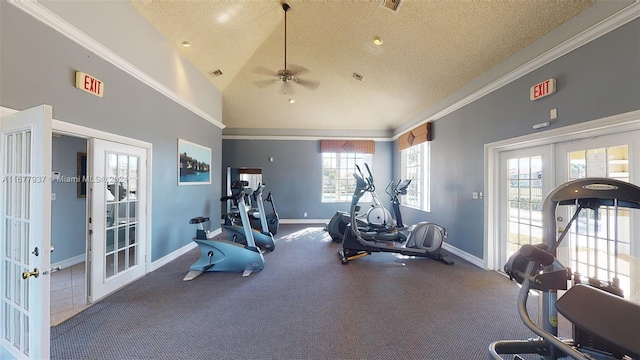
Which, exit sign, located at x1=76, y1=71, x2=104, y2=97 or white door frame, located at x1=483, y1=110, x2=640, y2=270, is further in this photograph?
exit sign, located at x1=76, y1=71, x2=104, y2=97

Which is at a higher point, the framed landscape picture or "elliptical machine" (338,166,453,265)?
the framed landscape picture

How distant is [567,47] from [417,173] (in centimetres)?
394

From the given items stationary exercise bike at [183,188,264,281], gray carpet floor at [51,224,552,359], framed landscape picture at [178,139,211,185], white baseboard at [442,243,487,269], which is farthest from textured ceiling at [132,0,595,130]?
gray carpet floor at [51,224,552,359]

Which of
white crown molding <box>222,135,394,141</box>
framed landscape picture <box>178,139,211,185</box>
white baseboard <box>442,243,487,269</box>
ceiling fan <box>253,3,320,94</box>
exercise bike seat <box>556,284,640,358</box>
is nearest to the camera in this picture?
exercise bike seat <box>556,284,640,358</box>

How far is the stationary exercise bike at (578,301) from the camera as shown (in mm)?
1153

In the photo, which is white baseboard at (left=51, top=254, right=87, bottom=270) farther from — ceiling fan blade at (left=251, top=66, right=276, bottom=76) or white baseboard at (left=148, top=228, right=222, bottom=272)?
ceiling fan blade at (left=251, top=66, right=276, bottom=76)

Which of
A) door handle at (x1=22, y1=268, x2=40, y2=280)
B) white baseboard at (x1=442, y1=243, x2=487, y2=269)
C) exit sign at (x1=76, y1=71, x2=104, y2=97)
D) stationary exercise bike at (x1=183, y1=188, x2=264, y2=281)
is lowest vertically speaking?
white baseboard at (x1=442, y1=243, x2=487, y2=269)

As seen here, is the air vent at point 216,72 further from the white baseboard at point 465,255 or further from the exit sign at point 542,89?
the white baseboard at point 465,255

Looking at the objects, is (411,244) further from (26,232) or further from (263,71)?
(263,71)

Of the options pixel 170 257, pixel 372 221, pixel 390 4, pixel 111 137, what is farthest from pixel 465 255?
pixel 111 137

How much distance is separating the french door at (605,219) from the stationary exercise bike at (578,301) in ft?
2.13

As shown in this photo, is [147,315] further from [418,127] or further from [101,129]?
[418,127]

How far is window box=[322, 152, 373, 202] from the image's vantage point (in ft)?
26.0

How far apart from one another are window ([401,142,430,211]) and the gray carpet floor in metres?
2.36
